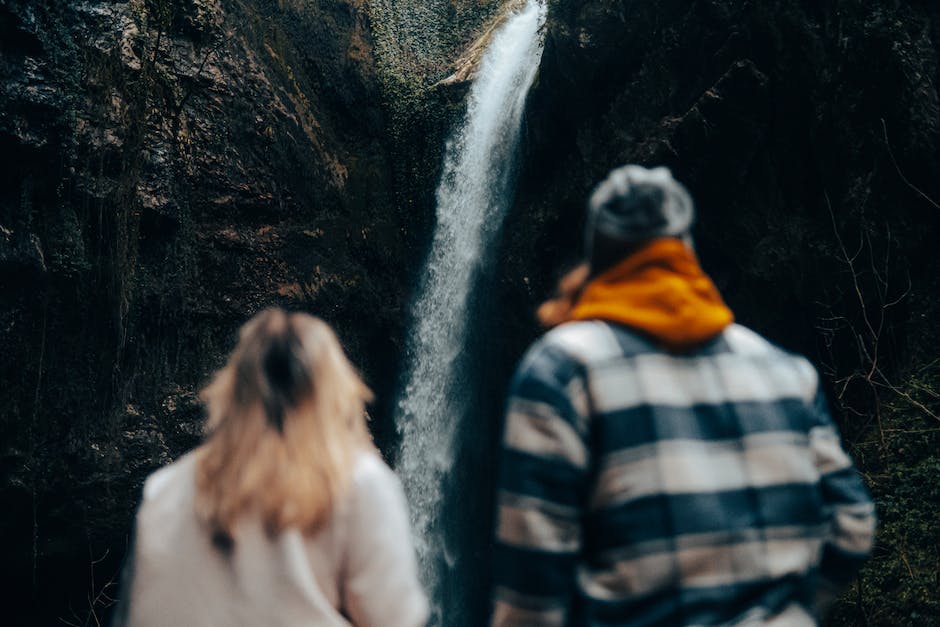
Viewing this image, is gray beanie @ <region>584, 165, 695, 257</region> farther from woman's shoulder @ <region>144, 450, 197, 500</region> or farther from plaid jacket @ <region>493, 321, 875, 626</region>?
woman's shoulder @ <region>144, 450, 197, 500</region>

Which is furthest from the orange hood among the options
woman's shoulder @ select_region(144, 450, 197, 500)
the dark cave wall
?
the dark cave wall

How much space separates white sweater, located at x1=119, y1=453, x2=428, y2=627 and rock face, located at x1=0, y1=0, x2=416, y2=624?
22.1ft

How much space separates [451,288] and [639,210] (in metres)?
10.3

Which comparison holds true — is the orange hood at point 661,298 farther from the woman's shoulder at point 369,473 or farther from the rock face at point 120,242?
the rock face at point 120,242

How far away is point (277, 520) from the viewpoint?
149 centimetres

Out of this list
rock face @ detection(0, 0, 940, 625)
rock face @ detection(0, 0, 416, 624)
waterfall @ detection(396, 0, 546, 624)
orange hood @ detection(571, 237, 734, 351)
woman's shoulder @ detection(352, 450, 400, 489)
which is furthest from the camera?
waterfall @ detection(396, 0, 546, 624)

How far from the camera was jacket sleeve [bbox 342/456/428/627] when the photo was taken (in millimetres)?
1520

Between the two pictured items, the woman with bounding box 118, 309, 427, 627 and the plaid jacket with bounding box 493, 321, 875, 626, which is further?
the woman with bounding box 118, 309, 427, 627

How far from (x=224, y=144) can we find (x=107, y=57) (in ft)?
5.27

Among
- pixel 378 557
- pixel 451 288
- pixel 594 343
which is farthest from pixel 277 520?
pixel 451 288

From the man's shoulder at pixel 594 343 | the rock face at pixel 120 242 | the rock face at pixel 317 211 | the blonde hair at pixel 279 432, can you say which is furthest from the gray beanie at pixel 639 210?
the rock face at pixel 120 242

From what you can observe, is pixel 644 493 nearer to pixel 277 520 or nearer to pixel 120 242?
pixel 277 520

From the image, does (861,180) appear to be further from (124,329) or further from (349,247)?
(124,329)

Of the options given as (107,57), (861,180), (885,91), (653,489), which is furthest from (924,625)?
(107,57)
